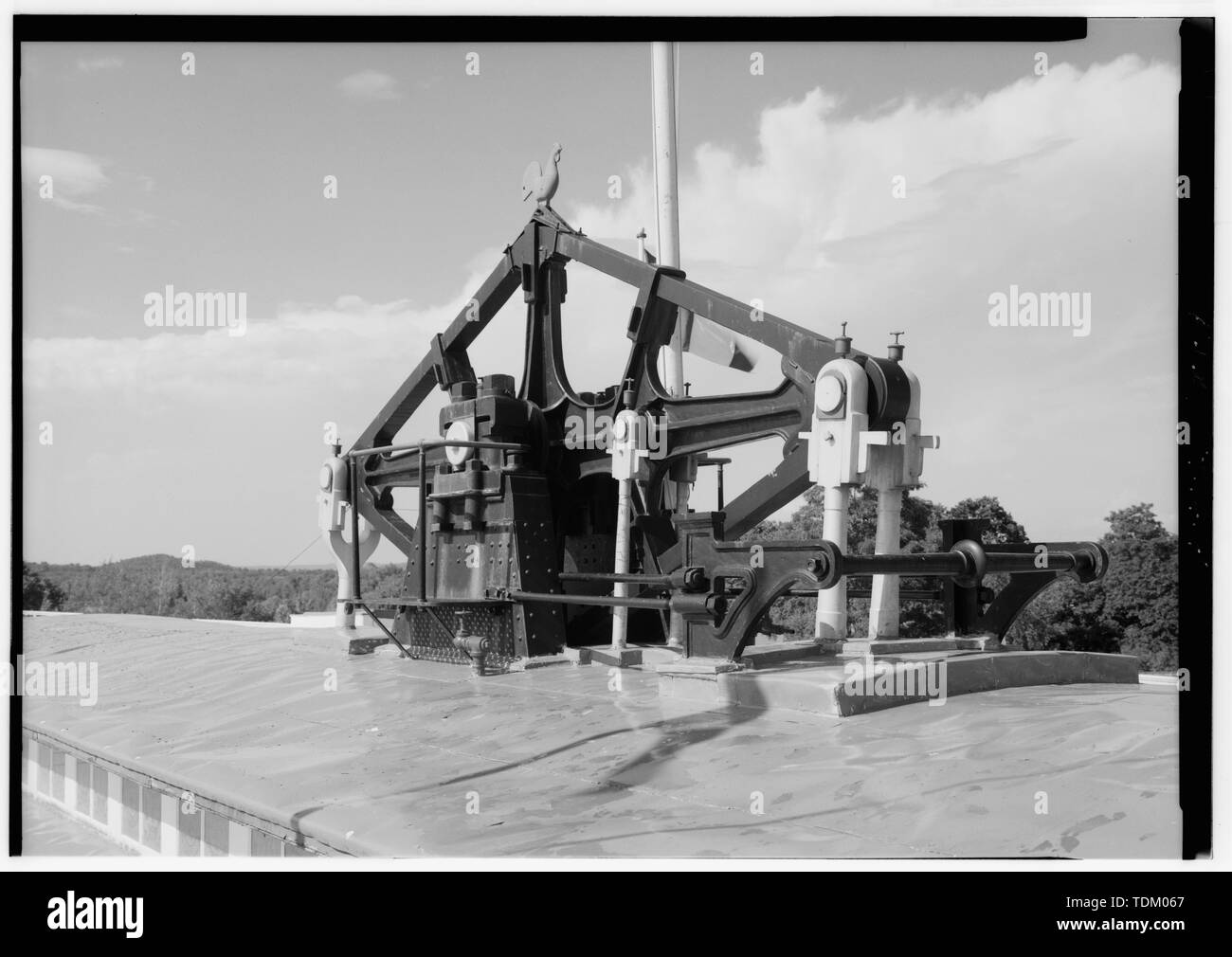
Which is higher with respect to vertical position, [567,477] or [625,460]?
[625,460]

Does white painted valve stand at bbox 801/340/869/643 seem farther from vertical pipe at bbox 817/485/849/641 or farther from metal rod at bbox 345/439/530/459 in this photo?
metal rod at bbox 345/439/530/459

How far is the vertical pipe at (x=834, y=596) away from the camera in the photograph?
7789 mm

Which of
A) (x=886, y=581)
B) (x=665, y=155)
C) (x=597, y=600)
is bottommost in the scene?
(x=597, y=600)

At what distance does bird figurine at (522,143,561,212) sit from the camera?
1130 centimetres

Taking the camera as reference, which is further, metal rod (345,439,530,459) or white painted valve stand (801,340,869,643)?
metal rod (345,439,530,459)

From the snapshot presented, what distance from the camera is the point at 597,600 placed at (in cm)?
869

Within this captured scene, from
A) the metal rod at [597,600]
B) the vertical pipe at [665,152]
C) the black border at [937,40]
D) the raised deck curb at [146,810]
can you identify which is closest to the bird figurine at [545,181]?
the vertical pipe at [665,152]

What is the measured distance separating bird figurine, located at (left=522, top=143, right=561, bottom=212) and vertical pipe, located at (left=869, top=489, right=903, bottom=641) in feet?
16.2

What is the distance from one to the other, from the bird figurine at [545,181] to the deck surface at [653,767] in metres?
4.82

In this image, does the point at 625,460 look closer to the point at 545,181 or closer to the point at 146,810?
the point at 545,181

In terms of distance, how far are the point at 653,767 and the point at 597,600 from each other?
2.91 meters

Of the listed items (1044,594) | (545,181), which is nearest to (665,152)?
(545,181)

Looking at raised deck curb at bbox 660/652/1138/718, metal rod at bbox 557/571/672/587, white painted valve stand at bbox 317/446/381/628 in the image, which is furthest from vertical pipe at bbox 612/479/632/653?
white painted valve stand at bbox 317/446/381/628
